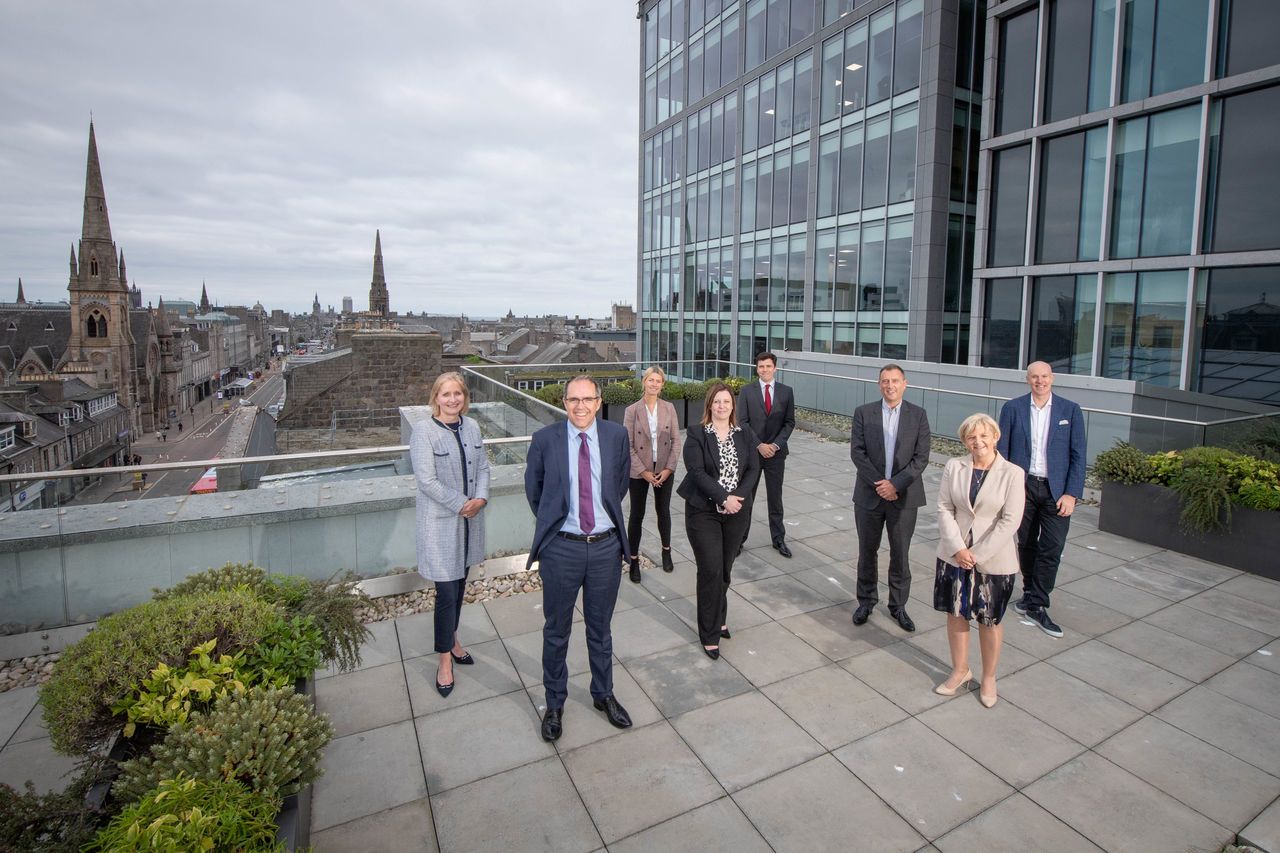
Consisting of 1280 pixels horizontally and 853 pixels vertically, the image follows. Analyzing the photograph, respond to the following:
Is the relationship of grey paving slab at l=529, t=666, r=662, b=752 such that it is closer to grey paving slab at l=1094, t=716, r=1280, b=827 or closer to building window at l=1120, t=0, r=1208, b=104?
grey paving slab at l=1094, t=716, r=1280, b=827

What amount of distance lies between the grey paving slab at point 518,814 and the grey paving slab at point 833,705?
4.99 feet

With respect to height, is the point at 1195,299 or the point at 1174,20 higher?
the point at 1174,20

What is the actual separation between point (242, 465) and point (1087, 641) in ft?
23.0

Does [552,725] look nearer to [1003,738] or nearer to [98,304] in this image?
[1003,738]

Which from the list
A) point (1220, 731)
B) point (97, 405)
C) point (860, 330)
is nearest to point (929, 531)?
point (1220, 731)

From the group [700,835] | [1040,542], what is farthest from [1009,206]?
[700,835]

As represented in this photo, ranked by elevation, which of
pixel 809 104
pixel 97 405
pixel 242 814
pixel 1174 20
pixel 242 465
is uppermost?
pixel 809 104

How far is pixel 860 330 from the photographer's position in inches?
901

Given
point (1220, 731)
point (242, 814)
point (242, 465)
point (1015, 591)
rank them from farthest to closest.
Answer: point (1015, 591)
point (242, 465)
point (1220, 731)
point (242, 814)

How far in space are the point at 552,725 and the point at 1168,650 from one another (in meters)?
4.66

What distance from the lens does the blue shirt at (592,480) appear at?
3.88 meters

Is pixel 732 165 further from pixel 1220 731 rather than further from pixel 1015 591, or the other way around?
pixel 1220 731

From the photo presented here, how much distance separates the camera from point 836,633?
5.29 metres

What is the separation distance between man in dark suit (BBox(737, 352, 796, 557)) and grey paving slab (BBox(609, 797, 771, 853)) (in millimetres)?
3883
